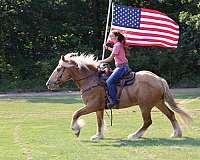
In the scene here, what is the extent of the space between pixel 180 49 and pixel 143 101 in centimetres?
2721

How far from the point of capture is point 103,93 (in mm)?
13156

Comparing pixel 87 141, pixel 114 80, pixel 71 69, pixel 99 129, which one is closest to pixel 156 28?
pixel 71 69

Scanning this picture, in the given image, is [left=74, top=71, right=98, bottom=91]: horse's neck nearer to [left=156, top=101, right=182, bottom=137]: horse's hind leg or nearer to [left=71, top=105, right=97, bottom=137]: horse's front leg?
[left=71, top=105, right=97, bottom=137]: horse's front leg

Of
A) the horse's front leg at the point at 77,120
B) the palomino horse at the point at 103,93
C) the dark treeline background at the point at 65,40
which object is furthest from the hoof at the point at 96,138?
the dark treeline background at the point at 65,40

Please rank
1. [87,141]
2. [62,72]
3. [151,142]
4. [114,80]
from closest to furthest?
[151,142], [87,141], [114,80], [62,72]

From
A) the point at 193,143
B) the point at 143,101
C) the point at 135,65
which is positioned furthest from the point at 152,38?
the point at 135,65

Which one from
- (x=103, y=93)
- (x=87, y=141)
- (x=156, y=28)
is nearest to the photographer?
(x=87, y=141)

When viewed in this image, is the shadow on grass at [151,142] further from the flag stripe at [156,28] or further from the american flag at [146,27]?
the flag stripe at [156,28]

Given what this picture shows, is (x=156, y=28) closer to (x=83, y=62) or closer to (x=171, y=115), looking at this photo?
(x=171, y=115)

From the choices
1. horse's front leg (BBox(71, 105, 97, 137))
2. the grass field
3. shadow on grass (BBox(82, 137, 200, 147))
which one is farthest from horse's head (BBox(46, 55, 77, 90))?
shadow on grass (BBox(82, 137, 200, 147))

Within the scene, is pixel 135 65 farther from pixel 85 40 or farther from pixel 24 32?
pixel 24 32

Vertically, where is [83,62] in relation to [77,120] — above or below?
above

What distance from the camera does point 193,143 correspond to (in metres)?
11.9

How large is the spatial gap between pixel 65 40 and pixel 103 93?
28.4 meters
